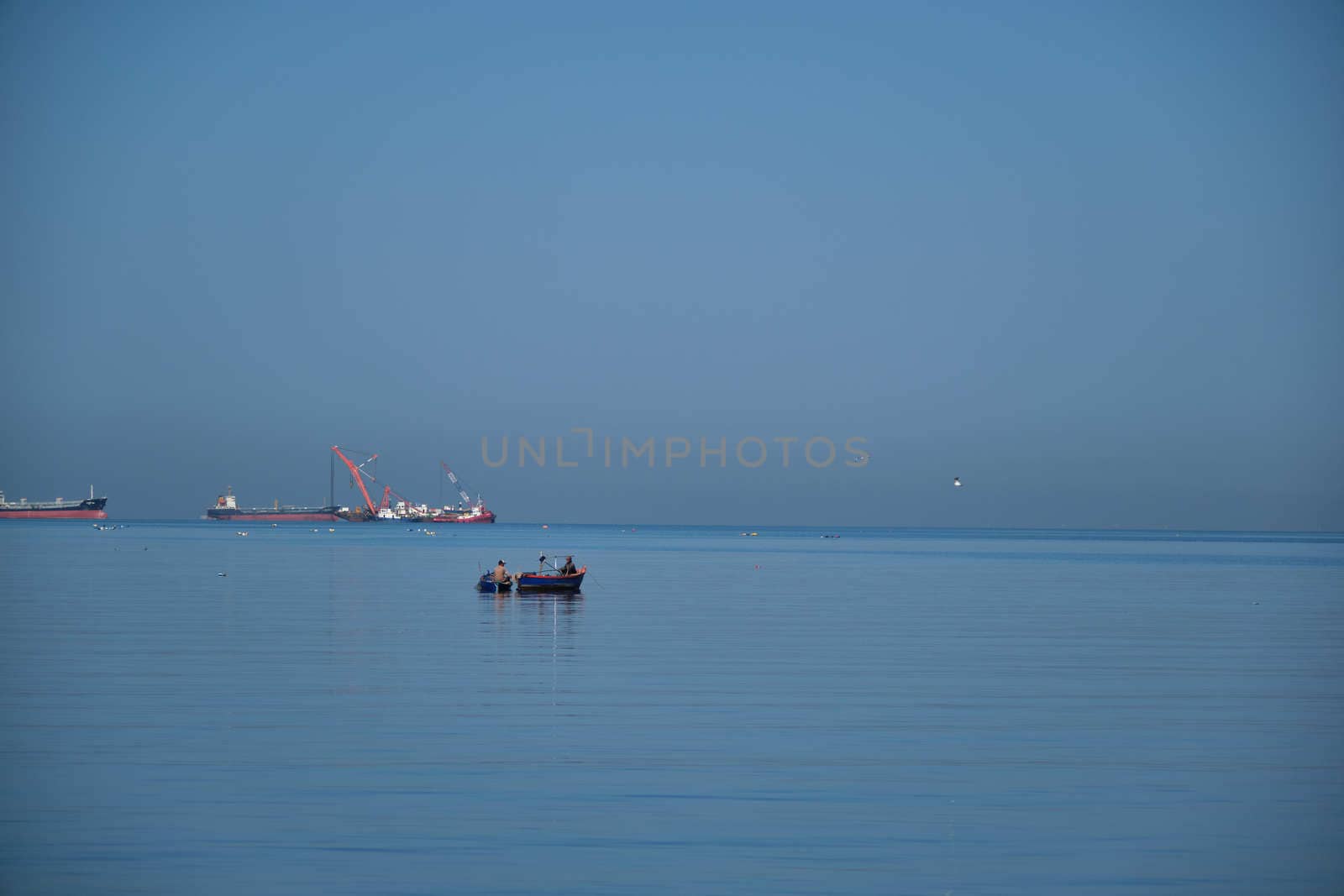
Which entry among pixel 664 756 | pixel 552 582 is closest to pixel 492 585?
pixel 552 582

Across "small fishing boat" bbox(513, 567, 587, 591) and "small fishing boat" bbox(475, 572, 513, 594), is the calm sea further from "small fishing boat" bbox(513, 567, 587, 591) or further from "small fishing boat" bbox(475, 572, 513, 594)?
"small fishing boat" bbox(475, 572, 513, 594)

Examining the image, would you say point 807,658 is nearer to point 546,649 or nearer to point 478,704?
point 546,649

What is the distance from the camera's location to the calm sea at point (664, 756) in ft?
50.3

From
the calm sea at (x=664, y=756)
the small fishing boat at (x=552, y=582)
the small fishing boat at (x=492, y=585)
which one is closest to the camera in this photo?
the calm sea at (x=664, y=756)

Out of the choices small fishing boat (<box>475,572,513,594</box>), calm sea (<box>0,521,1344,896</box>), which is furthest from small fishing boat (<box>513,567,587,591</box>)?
calm sea (<box>0,521,1344,896</box>)

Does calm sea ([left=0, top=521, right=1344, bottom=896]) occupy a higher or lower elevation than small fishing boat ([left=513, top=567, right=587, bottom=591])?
lower

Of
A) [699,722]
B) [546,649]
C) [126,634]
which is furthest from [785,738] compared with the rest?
[126,634]

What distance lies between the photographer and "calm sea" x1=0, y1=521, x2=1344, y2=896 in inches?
603

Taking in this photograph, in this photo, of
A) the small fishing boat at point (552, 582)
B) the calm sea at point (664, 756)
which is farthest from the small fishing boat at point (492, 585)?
the calm sea at point (664, 756)

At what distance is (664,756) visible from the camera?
2136 cm

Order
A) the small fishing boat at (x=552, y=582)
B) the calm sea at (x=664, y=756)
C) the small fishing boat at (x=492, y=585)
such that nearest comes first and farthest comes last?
the calm sea at (x=664, y=756) → the small fishing boat at (x=552, y=582) → the small fishing boat at (x=492, y=585)

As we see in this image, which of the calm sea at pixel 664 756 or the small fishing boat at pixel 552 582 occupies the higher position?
the small fishing boat at pixel 552 582

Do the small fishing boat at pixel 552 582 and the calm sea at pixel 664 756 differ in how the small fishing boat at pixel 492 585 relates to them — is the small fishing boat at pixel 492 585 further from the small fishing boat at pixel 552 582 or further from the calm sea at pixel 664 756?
the calm sea at pixel 664 756

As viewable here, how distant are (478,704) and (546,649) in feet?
38.0
